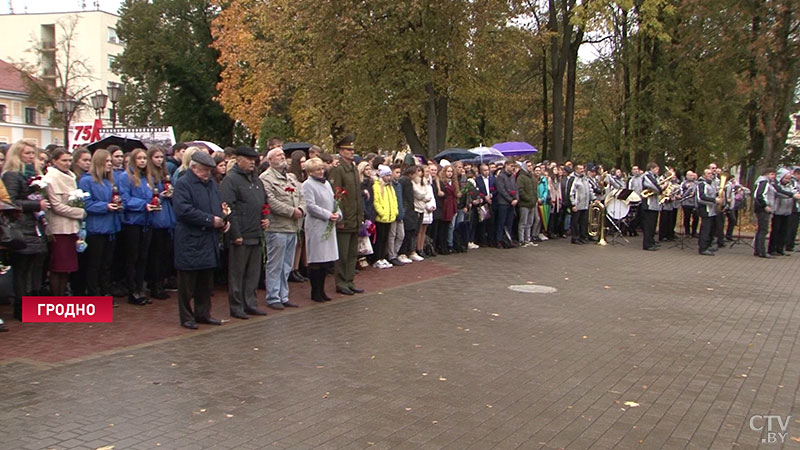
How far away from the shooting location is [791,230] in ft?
57.2

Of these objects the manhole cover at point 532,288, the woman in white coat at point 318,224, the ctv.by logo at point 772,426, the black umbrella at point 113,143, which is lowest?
the manhole cover at point 532,288

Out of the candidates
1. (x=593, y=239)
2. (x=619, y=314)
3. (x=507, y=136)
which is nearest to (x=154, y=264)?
(x=619, y=314)

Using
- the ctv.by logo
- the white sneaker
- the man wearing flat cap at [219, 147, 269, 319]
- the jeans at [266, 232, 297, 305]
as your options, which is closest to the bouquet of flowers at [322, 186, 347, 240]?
Result: the jeans at [266, 232, 297, 305]

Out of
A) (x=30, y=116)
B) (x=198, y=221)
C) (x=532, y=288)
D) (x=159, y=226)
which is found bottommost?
(x=532, y=288)

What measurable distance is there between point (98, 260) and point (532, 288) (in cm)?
659

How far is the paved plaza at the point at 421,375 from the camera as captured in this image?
197 inches

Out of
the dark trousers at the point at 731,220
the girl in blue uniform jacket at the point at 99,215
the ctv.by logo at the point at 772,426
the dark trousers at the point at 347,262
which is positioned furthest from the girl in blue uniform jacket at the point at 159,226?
the dark trousers at the point at 731,220

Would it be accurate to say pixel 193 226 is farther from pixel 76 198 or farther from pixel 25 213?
pixel 25 213

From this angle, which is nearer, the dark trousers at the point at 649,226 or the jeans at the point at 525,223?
the dark trousers at the point at 649,226

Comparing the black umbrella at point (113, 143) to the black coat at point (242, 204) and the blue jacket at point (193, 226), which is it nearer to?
the black coat at point (242, 204)

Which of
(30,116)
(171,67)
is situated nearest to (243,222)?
(171,67)

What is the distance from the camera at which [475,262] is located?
14523 mm

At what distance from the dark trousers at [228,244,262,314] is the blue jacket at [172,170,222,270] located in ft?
1.89

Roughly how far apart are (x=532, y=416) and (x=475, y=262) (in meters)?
9.15
